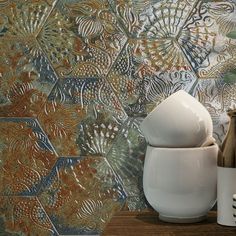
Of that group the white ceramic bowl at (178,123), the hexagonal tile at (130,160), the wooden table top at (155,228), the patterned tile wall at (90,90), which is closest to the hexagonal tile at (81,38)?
the patterned tile wall at (90,90)

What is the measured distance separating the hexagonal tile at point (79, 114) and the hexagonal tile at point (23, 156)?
1.6 inches

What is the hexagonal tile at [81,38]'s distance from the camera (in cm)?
183

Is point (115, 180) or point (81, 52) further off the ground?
point (81, 52)

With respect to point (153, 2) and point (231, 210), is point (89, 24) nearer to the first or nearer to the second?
point (153, 2)

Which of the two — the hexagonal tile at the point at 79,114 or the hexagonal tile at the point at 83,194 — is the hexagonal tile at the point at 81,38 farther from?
the hexagonal tile at the point at 83,194

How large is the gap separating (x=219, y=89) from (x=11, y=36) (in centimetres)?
69

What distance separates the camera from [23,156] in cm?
186

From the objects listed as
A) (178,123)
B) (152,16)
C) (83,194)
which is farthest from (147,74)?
(83,194)

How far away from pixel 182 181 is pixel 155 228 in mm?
144

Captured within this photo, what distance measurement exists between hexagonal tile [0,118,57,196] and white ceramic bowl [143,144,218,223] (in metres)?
0.42

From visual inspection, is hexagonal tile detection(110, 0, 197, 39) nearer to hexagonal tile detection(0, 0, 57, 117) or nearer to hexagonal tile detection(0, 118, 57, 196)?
hexagonal tile detection(0, 0, 57, 117)

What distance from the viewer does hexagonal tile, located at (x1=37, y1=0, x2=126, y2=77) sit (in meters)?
1.83

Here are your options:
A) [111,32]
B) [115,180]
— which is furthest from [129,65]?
[115,180]

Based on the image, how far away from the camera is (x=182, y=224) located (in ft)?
5.19
